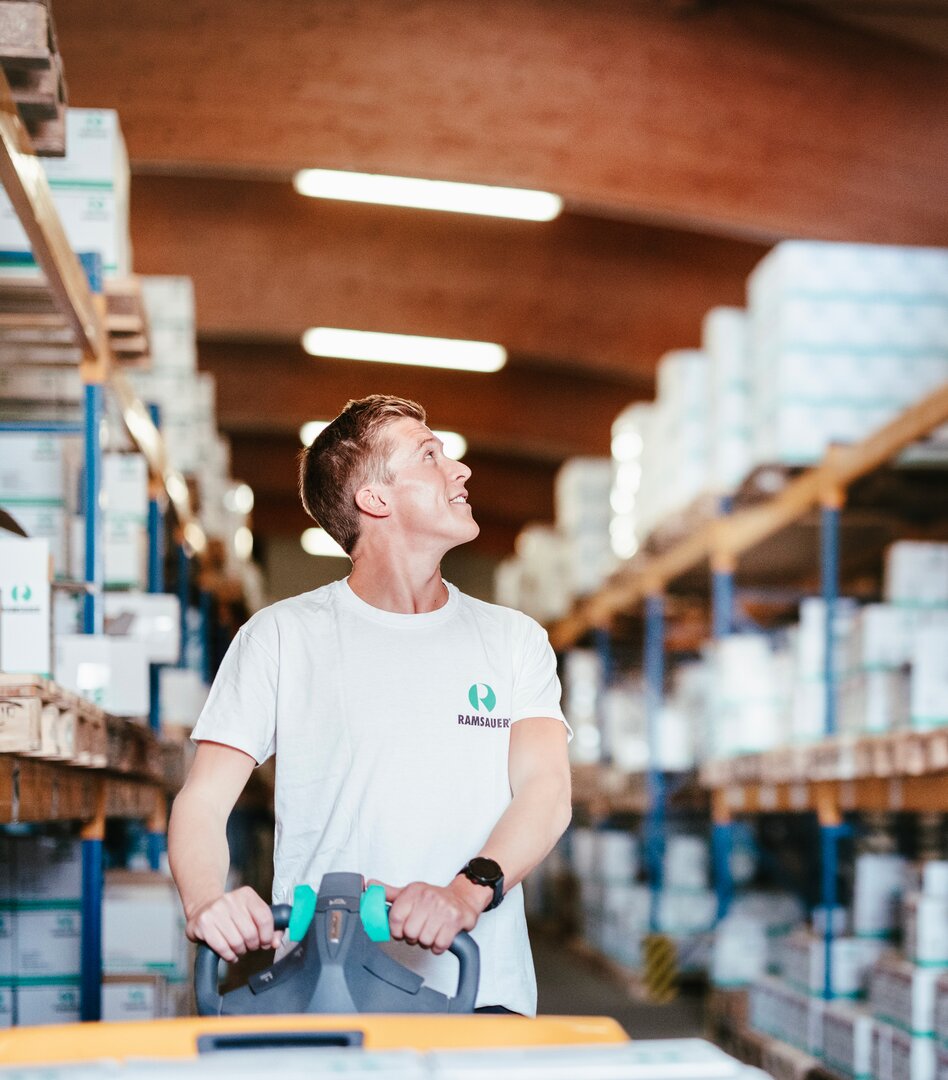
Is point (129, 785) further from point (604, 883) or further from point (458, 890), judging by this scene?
point (604, 883)

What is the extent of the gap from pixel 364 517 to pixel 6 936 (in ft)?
10.3

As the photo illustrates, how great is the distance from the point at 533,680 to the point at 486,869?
444mm

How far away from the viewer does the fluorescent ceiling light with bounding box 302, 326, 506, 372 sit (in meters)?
14.1

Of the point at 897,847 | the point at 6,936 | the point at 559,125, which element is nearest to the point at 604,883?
the point at 897,847

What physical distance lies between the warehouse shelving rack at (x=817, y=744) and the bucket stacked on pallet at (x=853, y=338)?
9.7 inches

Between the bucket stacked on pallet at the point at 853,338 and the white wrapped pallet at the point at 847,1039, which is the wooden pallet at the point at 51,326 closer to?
the bucket stacked on pallet at the point at 853,338

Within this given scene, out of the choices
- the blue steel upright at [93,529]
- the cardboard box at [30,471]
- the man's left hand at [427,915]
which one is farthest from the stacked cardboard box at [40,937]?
the man's left hand at [427,915]

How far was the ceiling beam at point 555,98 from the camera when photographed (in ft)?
29.8

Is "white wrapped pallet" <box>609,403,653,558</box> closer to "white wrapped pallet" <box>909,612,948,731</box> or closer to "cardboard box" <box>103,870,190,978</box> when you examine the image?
"white wrapped pallet" <box>909,612,948,731</box>

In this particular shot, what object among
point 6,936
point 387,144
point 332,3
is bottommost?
point 6,936

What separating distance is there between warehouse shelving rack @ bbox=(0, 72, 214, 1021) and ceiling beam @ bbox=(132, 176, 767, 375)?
15.9 feet

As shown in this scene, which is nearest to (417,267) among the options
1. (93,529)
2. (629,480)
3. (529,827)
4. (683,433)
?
(629,480)

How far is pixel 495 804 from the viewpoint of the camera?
2699 mm

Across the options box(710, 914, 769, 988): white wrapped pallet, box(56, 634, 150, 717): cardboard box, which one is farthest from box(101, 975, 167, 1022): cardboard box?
box(710, 914, 769, 988): white wrapped pallet
